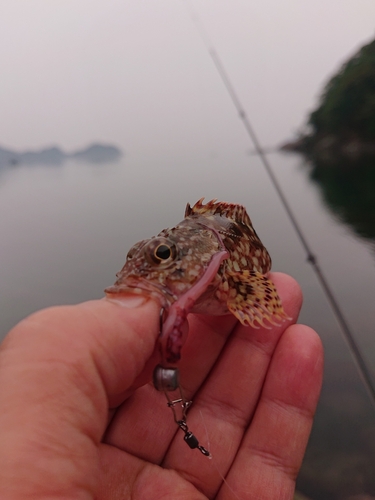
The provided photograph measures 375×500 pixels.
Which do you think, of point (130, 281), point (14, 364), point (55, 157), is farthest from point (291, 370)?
point (55, 157)

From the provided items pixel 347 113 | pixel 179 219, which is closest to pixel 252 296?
pixel 179 219

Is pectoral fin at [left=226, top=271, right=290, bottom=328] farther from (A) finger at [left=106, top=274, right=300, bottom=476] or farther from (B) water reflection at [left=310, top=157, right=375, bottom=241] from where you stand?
(B) water reflection at [left=310, top=157, right=375, bottom=241]

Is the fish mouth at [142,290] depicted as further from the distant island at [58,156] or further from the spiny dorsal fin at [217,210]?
the distant island at [58,156]

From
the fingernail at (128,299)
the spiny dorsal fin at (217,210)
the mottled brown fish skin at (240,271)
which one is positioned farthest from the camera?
the spiny dorsal fin at (217,210)

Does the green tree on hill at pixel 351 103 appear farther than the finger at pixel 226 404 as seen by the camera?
Yes

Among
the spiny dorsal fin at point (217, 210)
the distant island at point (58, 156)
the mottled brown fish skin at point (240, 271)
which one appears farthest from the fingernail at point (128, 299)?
the distant island at point (58, 156)

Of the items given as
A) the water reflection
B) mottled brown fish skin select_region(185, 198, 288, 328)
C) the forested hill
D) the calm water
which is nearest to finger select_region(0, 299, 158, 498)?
mottled brown fish skin select_region(185, 198, 288, 328)

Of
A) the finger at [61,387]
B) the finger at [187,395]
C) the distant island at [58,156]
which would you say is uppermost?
the distant island at [58,156]
